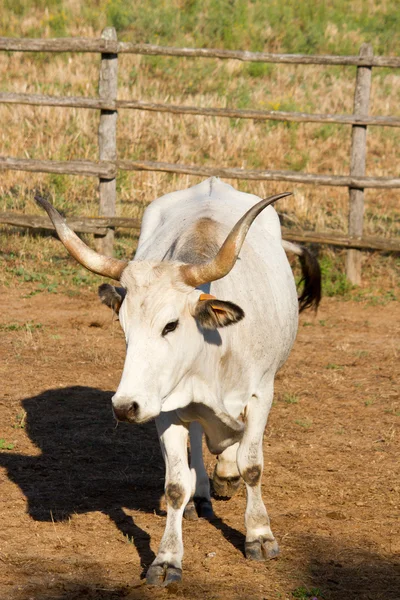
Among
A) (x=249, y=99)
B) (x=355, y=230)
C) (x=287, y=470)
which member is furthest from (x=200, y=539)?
(x=249, y=99)

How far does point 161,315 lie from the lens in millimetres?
3764

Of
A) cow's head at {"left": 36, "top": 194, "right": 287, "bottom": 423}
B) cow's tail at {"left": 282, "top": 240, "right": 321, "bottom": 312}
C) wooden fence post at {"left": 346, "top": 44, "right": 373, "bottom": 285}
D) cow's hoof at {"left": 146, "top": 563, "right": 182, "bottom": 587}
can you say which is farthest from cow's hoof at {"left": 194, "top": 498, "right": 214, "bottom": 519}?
wooden fence post at {"left": 346, "top": 44, "right": 373, "bottom": 285}

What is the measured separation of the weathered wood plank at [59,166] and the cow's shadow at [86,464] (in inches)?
147

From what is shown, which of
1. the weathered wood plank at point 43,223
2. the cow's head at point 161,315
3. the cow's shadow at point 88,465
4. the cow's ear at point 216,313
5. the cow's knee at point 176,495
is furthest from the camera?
the weathered wood plank at point 43,223

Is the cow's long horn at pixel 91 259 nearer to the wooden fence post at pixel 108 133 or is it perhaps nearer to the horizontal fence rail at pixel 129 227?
the horizontal fence rail at pixel 129 227

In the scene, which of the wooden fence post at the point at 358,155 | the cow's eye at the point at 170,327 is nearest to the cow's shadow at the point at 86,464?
the cow's eye at the point at 170,327

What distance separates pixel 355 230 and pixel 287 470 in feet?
16.1

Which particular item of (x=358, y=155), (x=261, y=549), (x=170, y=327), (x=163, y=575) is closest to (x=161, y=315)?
(x=170, y=327)

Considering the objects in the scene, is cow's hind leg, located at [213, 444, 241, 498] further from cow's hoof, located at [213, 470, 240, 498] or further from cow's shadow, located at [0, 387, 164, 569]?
cow's shadow, located at [0, 387, 164, 569]

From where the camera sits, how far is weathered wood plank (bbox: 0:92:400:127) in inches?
387

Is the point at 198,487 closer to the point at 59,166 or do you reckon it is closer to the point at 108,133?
the point at 59,166

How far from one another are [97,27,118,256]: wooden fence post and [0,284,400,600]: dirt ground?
1.86 m

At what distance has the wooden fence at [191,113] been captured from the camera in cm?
989

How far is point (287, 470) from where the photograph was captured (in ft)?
18.5
